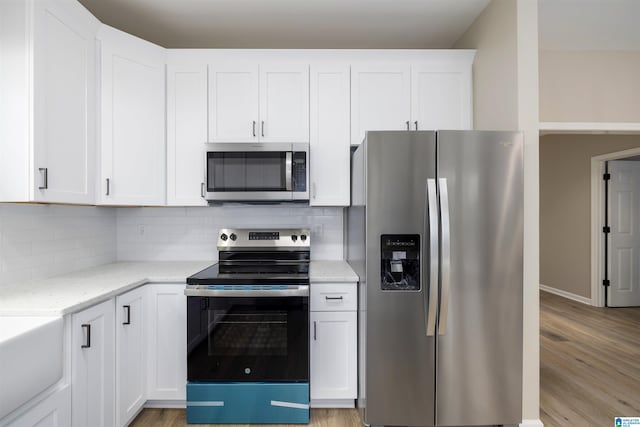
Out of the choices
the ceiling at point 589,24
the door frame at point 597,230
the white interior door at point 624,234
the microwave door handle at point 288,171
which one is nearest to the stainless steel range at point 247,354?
the microwave door handle at point 288,171

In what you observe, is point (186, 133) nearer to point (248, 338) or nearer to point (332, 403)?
point (248, 338)

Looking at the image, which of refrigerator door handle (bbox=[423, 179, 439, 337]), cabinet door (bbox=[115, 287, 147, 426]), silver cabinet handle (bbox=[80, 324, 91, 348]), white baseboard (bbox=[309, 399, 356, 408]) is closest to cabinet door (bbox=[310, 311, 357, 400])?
white baseboard (bbox=[309, 399, 356, 408])

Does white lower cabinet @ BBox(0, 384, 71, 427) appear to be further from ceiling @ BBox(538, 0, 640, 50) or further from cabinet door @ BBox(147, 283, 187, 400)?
ceiling @ BBox(538, 0, 640, 50)

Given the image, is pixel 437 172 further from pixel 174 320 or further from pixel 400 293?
pixel 174 320

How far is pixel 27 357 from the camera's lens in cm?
125

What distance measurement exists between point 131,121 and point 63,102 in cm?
48

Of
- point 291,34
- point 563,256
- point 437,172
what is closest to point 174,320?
point 437,172

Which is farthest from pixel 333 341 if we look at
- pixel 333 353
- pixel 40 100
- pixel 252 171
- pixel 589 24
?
pixel 589 24

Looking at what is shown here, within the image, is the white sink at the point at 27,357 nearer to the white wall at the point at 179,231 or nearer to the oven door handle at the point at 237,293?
the oven door handle at the point at 237,293

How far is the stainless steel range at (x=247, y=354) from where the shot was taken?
210 cm

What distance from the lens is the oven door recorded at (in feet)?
6.88

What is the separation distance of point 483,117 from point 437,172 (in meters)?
0.87

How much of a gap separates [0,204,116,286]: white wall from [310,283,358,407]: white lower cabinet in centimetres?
168

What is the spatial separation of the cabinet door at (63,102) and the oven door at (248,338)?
0.96m
